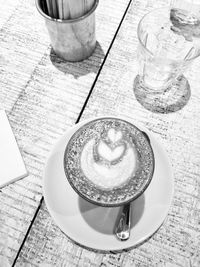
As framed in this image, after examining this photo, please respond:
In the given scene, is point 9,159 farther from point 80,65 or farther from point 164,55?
point 164,55

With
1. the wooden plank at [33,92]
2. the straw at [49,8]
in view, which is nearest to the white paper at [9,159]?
the wooden plank at [33,92]

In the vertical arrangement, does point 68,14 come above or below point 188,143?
above

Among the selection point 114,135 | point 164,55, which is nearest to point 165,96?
point 164,55

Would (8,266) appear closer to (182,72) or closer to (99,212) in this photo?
(99,212)

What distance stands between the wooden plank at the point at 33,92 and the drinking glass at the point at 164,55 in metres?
0.11

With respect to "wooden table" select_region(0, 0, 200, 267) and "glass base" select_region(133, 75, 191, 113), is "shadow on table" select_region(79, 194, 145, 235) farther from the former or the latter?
"glass base" select_region(133, 75, 191, 113)

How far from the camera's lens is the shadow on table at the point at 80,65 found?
2.10 feet

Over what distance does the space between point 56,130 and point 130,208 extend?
8.6 inches

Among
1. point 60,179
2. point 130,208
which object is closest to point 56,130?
point 60,179

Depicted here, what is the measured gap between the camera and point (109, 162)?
1.51 ft

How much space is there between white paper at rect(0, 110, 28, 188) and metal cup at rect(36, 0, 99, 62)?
0.20m

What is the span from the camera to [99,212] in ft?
1.61

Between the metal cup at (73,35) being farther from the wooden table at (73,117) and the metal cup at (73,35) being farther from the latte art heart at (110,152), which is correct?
the latte art heart at (110,152)

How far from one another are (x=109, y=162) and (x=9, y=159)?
20cm
